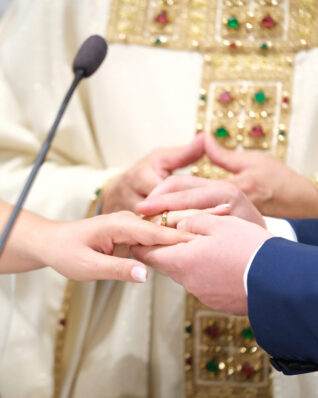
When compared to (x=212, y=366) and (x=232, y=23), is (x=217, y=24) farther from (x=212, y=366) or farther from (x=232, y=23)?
(x=212, y=366)

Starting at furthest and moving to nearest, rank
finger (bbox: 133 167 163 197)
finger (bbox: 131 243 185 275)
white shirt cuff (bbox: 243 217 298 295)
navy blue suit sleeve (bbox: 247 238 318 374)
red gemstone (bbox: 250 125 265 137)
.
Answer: red gemstone (bbox: 250 125 265 137), finger (bbox: 133 167 163 197), white shirt cuff (bbox: 243 217 298 295), finger (bbox: 131 243 185 275), navy blue suit sleeve (bbox: 247 238 318 374)

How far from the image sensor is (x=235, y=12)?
112 centimetres

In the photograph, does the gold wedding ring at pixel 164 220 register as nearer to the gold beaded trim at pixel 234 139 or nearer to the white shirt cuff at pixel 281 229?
the white shirt cuff at pixel 281 229

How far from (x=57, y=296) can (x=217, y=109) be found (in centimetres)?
46

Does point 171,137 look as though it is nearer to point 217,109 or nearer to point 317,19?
point 217,109

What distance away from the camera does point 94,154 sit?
1.17m

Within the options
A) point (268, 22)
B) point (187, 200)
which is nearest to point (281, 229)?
point (187, 200)

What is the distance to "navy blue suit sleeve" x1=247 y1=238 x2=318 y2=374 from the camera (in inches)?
24.3

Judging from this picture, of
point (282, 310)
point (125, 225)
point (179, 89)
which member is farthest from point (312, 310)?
point (179, 89)

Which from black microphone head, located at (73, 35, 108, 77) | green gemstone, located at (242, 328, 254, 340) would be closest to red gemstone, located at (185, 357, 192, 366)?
green gemstone, located at (242, 328, 254, 340)

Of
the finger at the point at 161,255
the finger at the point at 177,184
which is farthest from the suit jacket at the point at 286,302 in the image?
the finger at the point at 177,184

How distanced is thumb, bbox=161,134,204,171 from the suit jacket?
346 mm

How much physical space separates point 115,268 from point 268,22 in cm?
63

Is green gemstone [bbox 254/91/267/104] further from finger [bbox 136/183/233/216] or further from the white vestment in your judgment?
finger [bbox 136/183/233/216]
